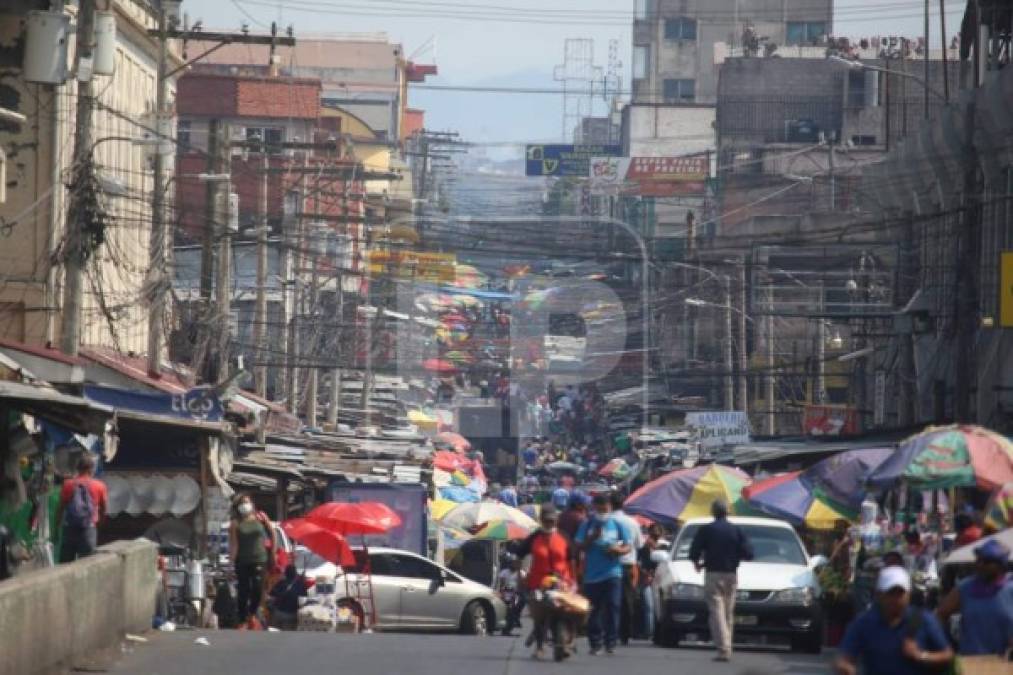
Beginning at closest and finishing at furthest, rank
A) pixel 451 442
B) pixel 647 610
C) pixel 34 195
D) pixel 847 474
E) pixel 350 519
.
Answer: pixel 847 474 < pixel 647 610 < pixel 350 519 < pixel 34 195 < pixel 451 442

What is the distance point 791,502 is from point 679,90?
353ft

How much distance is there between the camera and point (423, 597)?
30.5 metres

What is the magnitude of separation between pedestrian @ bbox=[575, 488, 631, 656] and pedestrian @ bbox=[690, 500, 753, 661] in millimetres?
778

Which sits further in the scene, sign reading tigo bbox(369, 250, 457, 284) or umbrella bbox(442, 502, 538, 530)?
sign reading tigo bbox(369, 250, 457, 284)

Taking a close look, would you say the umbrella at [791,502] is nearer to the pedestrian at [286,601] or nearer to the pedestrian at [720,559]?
the pedestrian at [286,601]

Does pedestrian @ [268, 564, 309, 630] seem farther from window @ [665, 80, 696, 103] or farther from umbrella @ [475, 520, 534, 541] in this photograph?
window @ [665, 80, 696, 103]

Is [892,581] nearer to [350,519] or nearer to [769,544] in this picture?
[769,544]

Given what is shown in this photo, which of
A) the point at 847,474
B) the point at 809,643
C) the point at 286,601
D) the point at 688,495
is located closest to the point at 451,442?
the point at 688,495

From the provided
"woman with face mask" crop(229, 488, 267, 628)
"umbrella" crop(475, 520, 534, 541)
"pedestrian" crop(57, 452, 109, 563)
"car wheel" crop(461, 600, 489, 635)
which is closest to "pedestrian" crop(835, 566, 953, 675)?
"pedestrian" crop(57, 452, 109, 563)

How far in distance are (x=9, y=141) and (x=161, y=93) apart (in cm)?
298

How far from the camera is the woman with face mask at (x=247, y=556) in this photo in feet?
79.3

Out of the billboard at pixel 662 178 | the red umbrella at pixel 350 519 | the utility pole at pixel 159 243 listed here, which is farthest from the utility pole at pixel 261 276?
the billboard at pixel 662 178

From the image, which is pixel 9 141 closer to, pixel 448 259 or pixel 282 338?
pixel 282 338

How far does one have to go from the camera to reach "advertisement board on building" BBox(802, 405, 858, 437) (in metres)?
48.6
